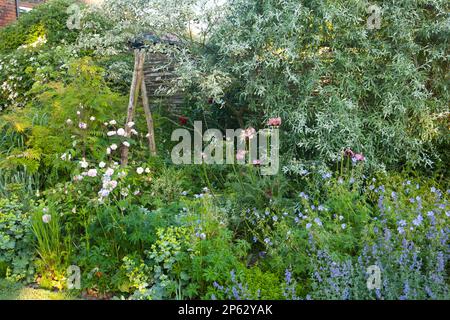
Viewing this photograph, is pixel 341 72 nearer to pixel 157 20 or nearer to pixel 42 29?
pixel 157 20

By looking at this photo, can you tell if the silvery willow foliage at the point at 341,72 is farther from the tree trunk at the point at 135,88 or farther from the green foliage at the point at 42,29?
the green foliage at the point at 42,29

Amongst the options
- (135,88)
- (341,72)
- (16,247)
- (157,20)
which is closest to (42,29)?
(157,20)

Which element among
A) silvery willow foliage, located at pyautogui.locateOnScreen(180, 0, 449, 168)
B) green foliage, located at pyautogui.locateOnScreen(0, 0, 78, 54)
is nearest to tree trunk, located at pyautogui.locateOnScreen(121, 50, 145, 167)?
silvery willow foliage, located at pyautogui.locateOnScreen(180, 0, 449, 168)

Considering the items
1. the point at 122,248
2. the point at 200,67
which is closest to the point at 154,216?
the point at 122,248

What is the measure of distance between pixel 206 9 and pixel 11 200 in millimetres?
3132

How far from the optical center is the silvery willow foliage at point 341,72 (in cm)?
492

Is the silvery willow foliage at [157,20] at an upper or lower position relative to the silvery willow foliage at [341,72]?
upper

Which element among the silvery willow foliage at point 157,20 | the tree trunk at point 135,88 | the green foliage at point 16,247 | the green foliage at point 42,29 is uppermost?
the green foliage at point 42,29

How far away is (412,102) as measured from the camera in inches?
199

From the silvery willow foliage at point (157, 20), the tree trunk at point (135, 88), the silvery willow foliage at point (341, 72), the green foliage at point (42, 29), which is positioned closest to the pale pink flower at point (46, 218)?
the tree trunk at point (135, 88)

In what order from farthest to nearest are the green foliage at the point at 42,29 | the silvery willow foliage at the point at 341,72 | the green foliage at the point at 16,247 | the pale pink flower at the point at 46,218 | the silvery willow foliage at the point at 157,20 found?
1. the green foliage at the point at 42,29
2. the silvery willow foliage at the point at 157,20
3. the silvery willow foliage at the point at 341,72
4. the green foliage at the point at 16,247
5. the pale pink flower at the point at 46,218

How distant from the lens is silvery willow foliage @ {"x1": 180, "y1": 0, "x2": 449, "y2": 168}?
4.92 meters

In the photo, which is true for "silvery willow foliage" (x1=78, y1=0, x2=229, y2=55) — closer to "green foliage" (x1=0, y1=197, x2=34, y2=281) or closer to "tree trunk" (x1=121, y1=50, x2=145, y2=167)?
"tree trunk" (x1=121, y1=50, x2=145, y2=167)

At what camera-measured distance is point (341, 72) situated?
202 inches
